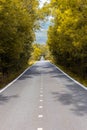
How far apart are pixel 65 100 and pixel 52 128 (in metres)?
6.59

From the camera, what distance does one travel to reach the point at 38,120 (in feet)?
38.1

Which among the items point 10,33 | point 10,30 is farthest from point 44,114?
point 10,33

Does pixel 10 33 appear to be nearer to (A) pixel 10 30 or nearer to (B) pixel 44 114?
(A) pixel 10 30

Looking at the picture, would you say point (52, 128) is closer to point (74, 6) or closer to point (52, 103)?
point (52, 103)

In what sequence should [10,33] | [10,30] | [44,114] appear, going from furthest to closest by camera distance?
[10,33], [10,30], [44,114]

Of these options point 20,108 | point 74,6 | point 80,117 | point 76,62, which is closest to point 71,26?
point 74,6

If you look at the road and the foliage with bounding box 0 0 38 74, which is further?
the foliage with bounding box 0 0 38 74

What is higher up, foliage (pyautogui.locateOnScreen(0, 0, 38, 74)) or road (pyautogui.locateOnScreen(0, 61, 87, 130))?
foliage (pyautogui.locateOnScreen(0, 0, 38, 74))

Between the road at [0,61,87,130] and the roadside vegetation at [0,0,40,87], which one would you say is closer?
the road at [0,61,87,130]

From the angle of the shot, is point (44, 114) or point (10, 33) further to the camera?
point (10, 33)

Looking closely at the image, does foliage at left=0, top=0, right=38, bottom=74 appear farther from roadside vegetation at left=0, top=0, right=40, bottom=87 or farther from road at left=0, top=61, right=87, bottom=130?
road at left=0, top=61, right=87, bottom=130

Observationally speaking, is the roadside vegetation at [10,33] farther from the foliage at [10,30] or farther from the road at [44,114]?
the road at [44,114]

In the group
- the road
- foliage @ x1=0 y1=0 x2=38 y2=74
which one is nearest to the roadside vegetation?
foliage @ x1=0 y1=0 x2=38 y2=74

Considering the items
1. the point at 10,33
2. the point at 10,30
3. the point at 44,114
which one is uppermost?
the point at 10,30
